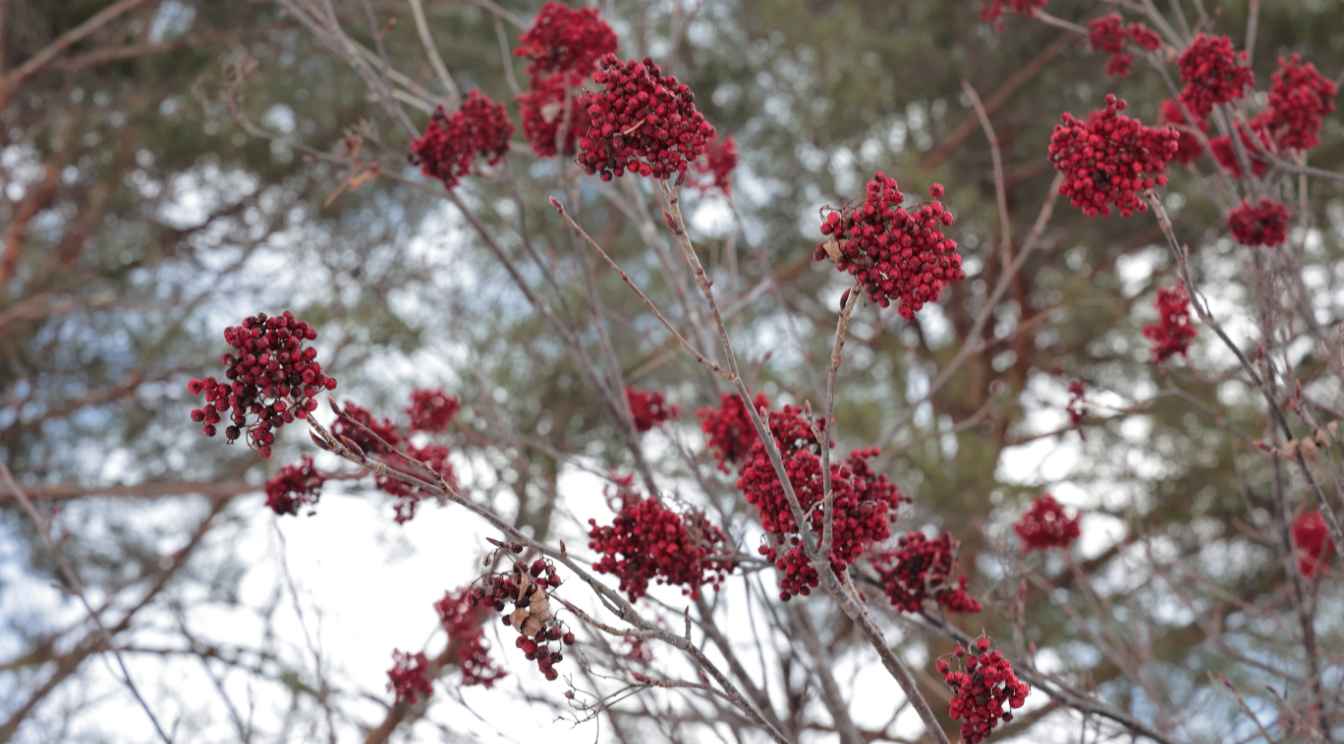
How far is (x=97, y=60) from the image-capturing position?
6094 mm

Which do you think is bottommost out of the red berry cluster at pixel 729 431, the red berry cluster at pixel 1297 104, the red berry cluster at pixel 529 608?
the red berry cluster at pixel 529 608

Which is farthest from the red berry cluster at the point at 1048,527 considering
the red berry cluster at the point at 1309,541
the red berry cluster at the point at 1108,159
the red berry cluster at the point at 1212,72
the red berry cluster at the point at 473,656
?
the red berry cluster at the point at 473,656

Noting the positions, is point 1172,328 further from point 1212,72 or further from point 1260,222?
point 1212,72

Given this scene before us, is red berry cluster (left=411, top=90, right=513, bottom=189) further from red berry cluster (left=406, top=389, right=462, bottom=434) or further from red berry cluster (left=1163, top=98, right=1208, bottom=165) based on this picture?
red berry cluster (left=1163, top=98, right=1208, bottom=165)

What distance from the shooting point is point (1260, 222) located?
261 cm

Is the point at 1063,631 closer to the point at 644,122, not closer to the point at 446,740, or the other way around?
the point at 446,740

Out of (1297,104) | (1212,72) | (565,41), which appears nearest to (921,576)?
(1212,72)

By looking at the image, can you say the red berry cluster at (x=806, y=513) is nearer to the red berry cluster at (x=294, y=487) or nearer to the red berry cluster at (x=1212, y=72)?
the red berry cluster at (x=294, y=487)

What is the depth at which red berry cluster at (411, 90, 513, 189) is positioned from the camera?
8.38 ft

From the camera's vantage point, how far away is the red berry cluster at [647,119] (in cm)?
158

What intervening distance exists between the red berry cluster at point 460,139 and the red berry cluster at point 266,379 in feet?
3.58

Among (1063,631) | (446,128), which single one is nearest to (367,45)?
Result: (446,128)

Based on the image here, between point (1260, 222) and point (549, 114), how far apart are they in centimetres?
174

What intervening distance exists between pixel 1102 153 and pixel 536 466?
11.6ft
